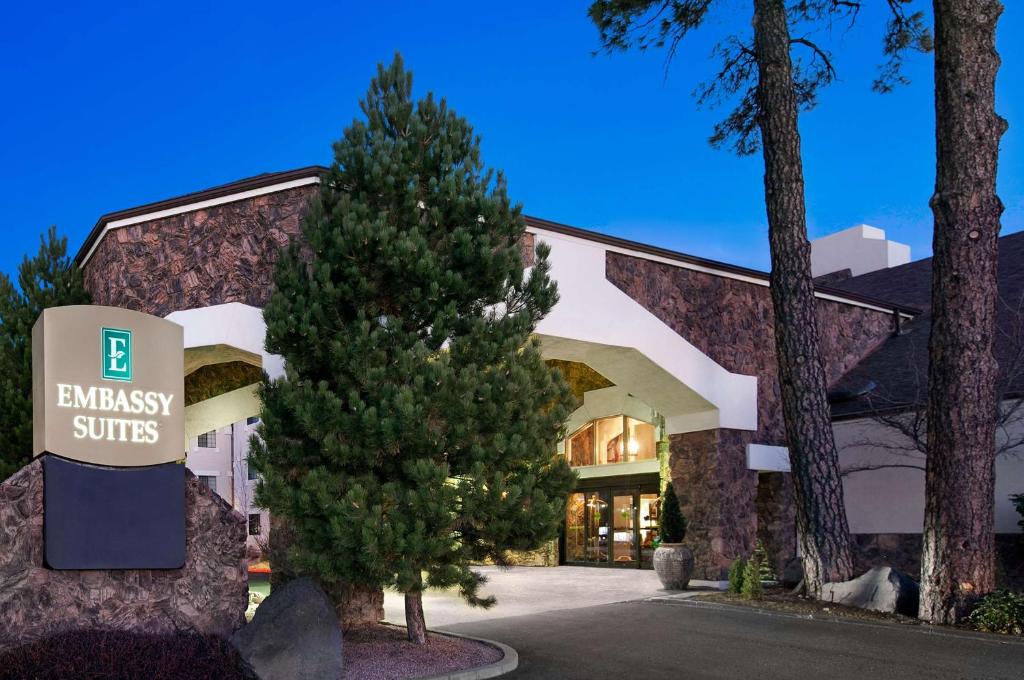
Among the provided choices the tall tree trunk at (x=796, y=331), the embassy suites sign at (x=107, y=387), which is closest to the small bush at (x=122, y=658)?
the embassy suites sign at (x=107, y=387)

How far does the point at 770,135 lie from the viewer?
604 inches

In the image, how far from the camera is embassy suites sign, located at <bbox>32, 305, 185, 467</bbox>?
8.05m

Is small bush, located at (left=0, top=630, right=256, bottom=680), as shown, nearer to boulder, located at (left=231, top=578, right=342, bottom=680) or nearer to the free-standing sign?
boulder, located at (left=231, top=578, right=342, bottom=680)

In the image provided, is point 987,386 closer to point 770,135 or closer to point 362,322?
point 770,135

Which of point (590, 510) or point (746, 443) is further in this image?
point (590, 510)

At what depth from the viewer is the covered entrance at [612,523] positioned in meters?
22.5

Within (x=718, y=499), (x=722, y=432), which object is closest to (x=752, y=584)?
(x=718, y=499)

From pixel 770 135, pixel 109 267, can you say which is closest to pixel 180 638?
pixel 109 267

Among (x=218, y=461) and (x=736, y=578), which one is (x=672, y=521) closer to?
(x=736, y=578)

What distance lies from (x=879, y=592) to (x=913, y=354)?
26.7 feet

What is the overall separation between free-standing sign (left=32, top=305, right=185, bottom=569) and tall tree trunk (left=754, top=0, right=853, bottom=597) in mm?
9830

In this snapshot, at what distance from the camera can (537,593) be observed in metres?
17.0

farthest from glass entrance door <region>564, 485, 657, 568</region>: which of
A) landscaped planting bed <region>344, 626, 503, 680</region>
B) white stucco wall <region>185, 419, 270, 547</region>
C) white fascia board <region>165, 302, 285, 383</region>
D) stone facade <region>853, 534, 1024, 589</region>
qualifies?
white stucco wall <region>185, 419, 270, 547</region>

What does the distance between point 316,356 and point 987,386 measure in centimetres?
879
